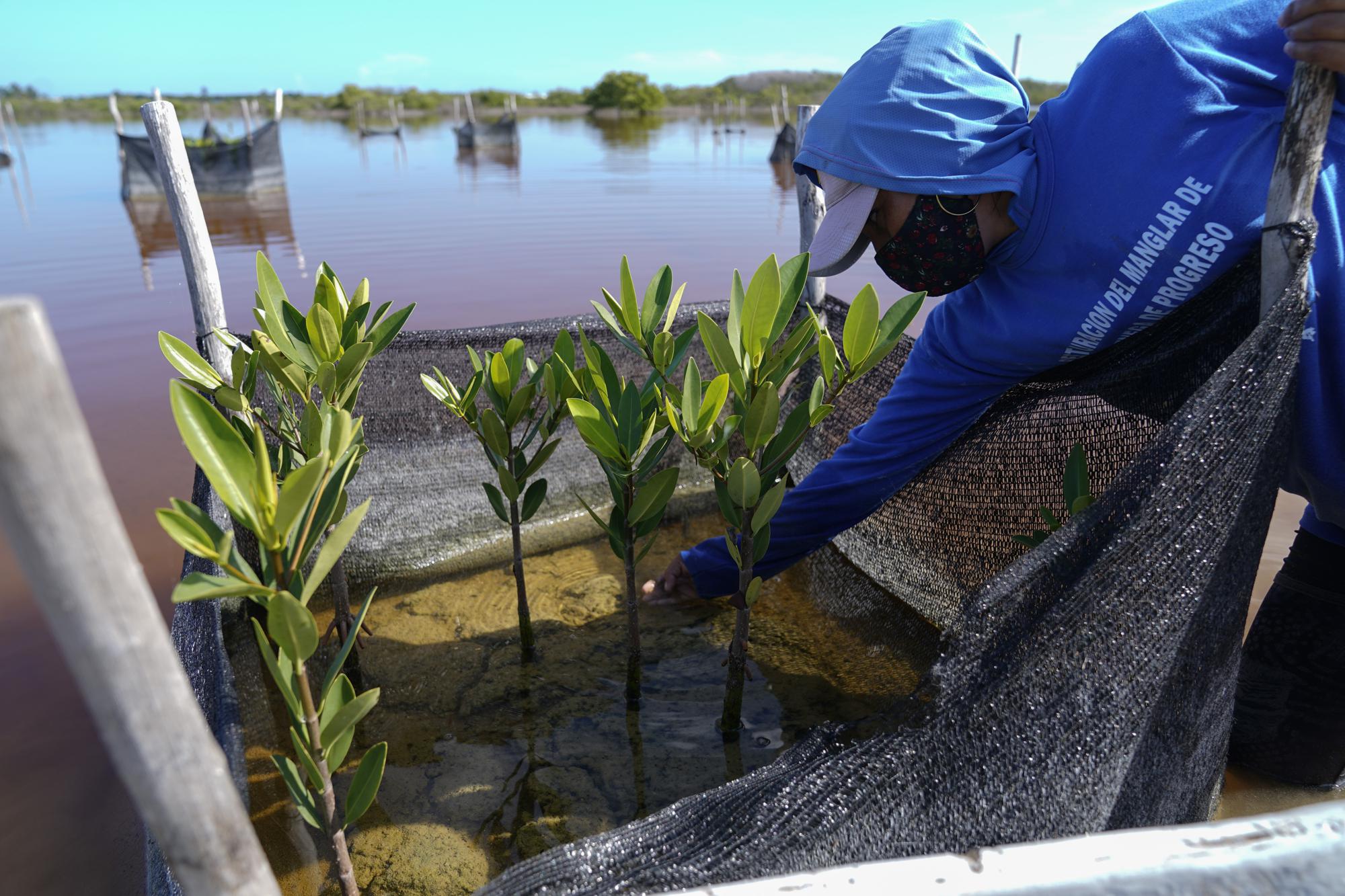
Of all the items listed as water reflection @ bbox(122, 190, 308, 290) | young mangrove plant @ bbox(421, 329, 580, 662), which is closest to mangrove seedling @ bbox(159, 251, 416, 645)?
young mangrove plant @ bbox(421, 329, 580, 662)

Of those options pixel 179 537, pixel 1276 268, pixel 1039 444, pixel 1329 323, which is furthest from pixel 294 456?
pixel 1329 323

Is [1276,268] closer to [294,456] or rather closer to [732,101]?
[294,456]

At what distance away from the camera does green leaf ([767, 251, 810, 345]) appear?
166cm

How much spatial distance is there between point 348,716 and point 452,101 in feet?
171

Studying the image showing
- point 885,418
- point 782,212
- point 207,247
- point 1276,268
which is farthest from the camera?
point 782,212

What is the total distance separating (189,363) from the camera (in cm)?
180

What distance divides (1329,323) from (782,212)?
31.6ft

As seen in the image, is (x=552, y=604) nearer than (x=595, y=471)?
Yes

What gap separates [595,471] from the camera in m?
3.21

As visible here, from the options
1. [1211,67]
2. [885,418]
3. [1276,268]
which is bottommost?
[885,418]

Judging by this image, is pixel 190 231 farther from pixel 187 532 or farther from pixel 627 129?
pixel 627 129

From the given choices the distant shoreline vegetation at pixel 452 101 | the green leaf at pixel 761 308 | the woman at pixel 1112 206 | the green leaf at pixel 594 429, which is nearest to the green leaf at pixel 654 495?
the green leaf at pixel 594 429

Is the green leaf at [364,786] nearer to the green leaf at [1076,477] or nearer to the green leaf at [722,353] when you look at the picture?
the green leaf at [722,353]

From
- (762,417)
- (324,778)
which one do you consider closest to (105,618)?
(324,778)
